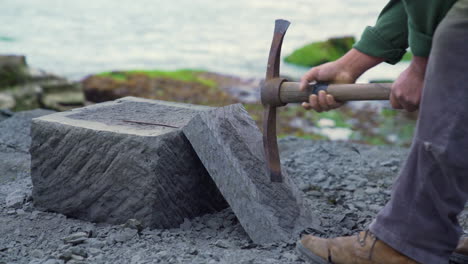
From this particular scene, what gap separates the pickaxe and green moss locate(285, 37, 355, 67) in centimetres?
610

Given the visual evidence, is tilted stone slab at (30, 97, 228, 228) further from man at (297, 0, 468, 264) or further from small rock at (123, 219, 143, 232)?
man at (297, 0, 468, 264)

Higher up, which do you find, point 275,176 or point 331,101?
point 331,101

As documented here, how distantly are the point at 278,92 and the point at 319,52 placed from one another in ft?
20.8

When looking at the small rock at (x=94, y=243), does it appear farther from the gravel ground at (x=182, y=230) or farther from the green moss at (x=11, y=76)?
the green moss at (x=11, y=76)

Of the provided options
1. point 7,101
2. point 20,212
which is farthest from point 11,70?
point 20,212

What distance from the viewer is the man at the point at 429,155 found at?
2.04 meters

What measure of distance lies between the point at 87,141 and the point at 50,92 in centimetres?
428

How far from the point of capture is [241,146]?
2947 mm

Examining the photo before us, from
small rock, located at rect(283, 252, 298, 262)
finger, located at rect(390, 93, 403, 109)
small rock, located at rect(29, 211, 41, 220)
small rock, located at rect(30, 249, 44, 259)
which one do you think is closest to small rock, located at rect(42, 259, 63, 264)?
small rock, located at rect(30, 249, 44, 259)

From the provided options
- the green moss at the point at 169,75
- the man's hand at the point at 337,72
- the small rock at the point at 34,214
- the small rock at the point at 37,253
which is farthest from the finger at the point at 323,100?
the green moss at the point at 169,75

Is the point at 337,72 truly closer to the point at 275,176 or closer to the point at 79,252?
the point at 275,176

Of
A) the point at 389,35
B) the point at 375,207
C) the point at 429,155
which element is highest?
the point at 389,35

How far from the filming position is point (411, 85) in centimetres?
226

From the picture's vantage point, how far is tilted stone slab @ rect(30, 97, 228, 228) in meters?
2.85
